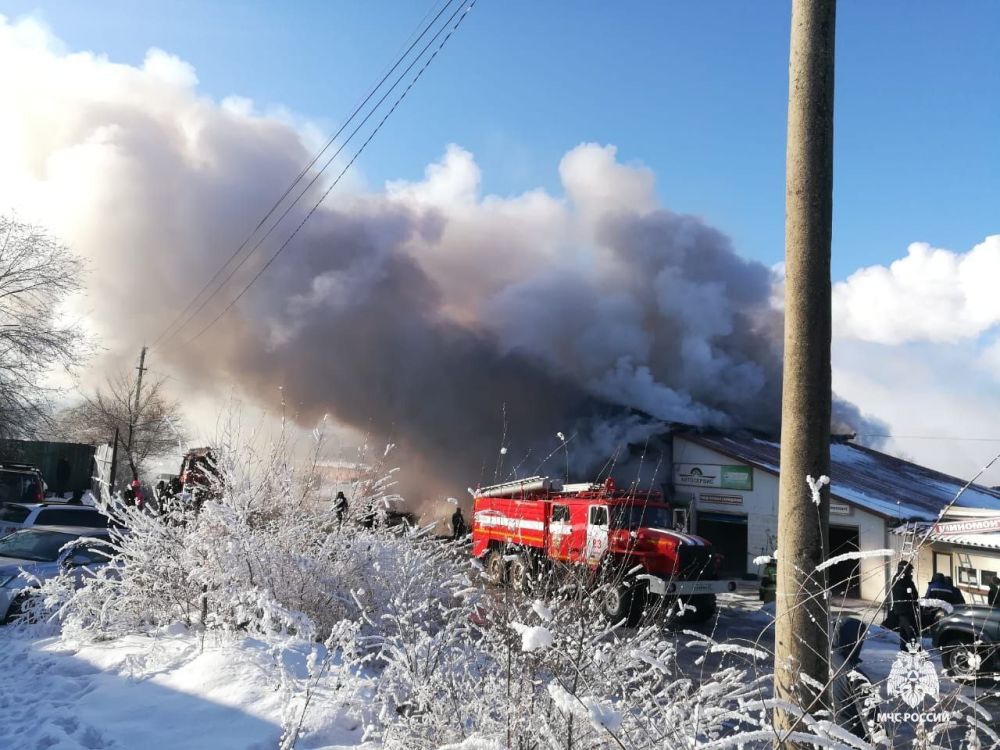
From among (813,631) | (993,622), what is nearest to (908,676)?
(813,631)

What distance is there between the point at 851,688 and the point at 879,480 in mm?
20508

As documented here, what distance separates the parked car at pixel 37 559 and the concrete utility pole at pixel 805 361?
641cm

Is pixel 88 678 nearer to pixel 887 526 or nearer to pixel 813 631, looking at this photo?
pixel 813 631

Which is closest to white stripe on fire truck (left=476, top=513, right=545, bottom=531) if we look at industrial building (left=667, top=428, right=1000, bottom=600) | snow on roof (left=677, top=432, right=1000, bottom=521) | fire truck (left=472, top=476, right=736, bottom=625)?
fire truck (left=472, top=476, right=736, bottom=625)

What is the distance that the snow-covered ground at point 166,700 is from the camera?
13.1 ft

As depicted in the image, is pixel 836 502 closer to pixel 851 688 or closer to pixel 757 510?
pixel 757 510

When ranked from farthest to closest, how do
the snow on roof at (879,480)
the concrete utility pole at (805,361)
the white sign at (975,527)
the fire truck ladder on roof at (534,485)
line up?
1. the snow on roof at (879,480)
2. the fire truck ladder on roof at (534,485)
3. the white sign at (975,527)
4. the concrete utility pole at (805,361)

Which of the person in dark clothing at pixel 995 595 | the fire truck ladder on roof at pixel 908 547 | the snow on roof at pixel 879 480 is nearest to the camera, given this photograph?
the fire truck ladder on roof at pixel 908 547

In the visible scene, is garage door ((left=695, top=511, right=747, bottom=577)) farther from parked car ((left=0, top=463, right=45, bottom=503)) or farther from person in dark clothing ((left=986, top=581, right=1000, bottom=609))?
parked car ((left=0, top=463, right=45, bottom=503))

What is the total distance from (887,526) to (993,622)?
8.33 meters

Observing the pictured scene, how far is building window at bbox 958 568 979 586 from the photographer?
46.5ft

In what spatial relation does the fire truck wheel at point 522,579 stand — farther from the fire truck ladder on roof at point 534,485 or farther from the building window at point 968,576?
the building window at point 968,576

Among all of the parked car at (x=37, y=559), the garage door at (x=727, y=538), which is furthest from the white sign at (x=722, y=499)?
the parked car at (x=37, y=559)

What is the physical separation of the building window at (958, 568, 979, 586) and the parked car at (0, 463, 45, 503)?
2248cm
